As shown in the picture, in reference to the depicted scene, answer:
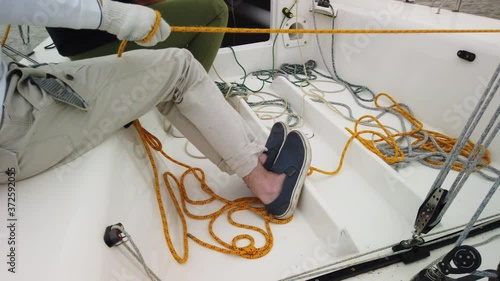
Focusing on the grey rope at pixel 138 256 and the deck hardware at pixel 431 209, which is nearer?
the grey rope at pixel 138 256

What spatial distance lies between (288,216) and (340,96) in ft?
3.08

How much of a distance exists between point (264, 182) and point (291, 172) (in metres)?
0.09

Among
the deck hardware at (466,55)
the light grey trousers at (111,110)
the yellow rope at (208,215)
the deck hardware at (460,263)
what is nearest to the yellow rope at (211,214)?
the yellow rope at (208,215)

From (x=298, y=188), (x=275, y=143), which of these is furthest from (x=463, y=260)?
(x=275, y=143)

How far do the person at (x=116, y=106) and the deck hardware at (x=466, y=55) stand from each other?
2.37 ft

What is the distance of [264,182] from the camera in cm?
98

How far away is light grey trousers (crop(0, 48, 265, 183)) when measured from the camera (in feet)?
2.14

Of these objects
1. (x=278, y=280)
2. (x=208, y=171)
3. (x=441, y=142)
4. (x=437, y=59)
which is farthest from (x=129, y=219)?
(x=437, y=59)

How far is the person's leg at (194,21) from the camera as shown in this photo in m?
1.29

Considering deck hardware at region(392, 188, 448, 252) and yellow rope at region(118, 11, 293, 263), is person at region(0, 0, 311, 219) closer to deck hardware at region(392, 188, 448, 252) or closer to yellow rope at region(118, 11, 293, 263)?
yellow rope at region(118, 11, 293, 263)

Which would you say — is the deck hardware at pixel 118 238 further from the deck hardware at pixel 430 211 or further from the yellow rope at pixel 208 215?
the deck hardware at pixel 430 211

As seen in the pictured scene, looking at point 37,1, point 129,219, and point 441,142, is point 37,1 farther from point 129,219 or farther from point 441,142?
point 441,142

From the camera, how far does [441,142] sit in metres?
1.29

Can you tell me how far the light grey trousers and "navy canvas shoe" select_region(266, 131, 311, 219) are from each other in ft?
0.32
